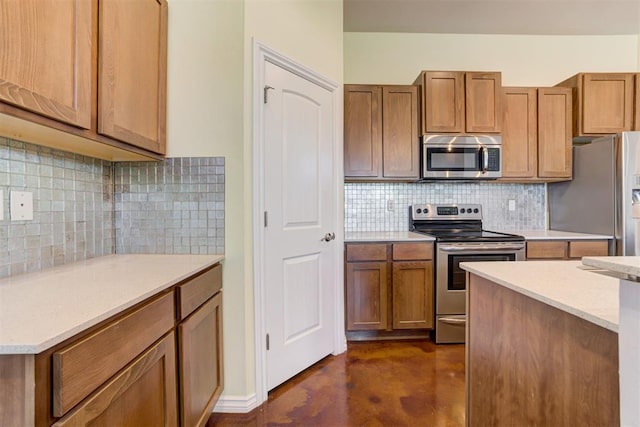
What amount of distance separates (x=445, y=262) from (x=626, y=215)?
Result: 4.85 feet

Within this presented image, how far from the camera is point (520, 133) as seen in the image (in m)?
3.07

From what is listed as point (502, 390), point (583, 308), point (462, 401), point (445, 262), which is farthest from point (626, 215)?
point (583, 308)

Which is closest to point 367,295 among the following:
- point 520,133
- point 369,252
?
point 369,252

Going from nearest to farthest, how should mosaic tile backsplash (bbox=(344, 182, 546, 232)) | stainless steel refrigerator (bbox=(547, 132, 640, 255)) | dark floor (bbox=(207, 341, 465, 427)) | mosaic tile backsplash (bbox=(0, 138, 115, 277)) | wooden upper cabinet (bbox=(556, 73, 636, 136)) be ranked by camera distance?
1. mosaic tile backsplash (bbox=(0, 138, 115, 277))
2. dark floor (bbox=(207, 341, 465, 427))
3. stainless steel refrigerator (bbox=(547, 132, 640, 255))
4. wooden upper cabinet (bbox=(556, 73, 636, 136))
5. mosaic tile backsplash (bbox=(344, 182, 546, 232))

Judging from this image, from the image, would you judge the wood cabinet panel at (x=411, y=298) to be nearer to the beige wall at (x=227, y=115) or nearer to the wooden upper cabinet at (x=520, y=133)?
the wooden upper cabinet at (x=520, y=133)

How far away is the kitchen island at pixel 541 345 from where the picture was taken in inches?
31.5

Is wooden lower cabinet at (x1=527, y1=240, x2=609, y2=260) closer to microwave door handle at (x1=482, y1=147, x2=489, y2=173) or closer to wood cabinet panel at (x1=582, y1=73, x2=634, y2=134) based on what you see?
microwave door handle at (x1=482, y1=147, x2=489, y2=173)

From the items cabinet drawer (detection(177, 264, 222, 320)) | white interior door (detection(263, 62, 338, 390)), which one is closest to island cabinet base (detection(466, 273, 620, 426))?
white interior door (detection(263, 62, 338, 390))

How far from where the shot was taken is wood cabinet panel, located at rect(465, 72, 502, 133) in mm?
2922

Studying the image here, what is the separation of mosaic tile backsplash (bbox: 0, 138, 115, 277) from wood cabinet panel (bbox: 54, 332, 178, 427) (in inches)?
25.4

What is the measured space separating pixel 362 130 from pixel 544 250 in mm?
1860

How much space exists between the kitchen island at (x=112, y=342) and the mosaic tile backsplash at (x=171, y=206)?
4.9 inches

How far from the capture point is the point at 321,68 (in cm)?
231

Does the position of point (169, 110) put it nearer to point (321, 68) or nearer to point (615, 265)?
point (321, 68)
